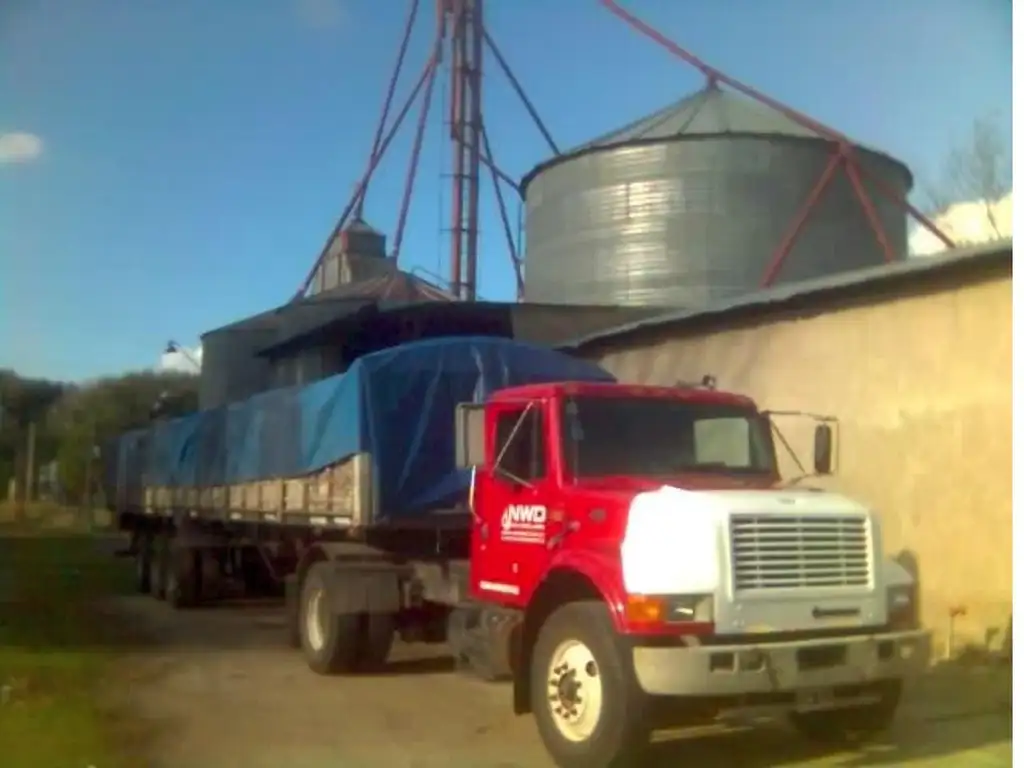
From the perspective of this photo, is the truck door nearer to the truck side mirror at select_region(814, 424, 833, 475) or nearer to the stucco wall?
the truck side mirror at select_region(814, 424, 833, 475)

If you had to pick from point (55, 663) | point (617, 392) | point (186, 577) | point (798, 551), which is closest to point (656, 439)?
point (617, 392)

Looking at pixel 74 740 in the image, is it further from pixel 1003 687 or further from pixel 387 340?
pixel 387 340

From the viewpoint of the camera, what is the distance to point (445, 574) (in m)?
9.77

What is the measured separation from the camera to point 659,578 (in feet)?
22.4

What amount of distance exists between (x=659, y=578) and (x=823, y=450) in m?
2.08

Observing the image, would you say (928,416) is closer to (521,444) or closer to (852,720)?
(852,720)

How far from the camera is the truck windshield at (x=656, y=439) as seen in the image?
7930 millimetres

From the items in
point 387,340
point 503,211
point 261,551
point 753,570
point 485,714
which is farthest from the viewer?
point 503,211

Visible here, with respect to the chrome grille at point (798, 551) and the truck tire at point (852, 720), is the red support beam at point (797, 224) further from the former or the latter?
the chrome grille at point (798, 551)

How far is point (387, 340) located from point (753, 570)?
14.0 meters

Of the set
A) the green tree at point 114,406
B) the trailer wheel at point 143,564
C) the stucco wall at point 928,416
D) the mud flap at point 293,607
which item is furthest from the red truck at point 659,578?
the green tree at point 114,406

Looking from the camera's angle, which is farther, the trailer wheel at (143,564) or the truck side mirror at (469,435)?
the trailer wheel at (143,564)

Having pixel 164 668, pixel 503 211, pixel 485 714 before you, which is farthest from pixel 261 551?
pixel 503 211

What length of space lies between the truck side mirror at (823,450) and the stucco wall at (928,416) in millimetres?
1423
